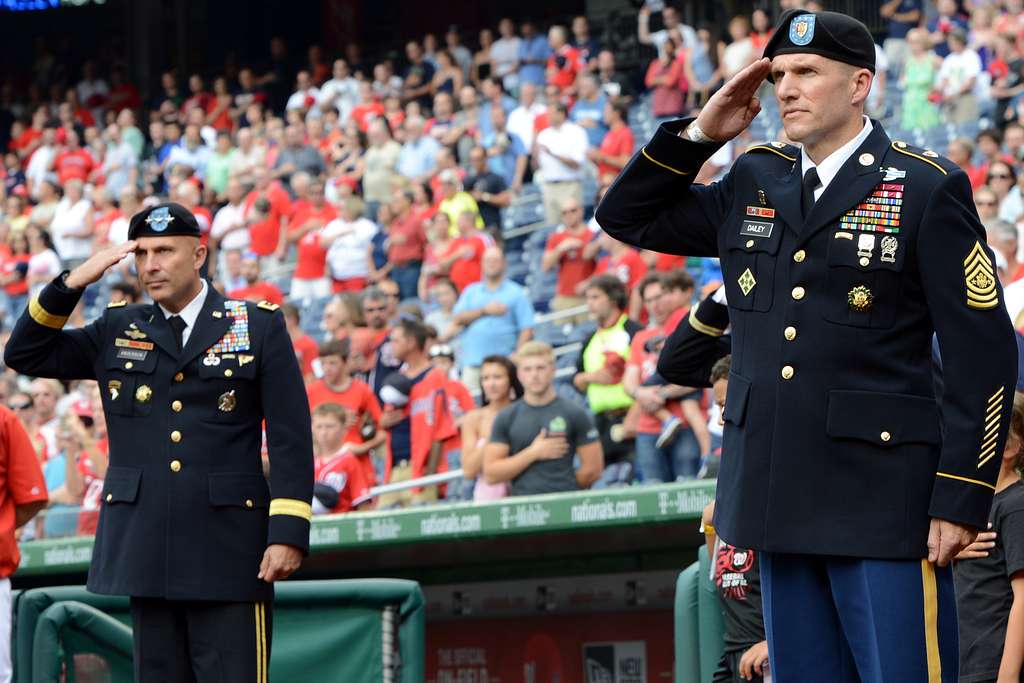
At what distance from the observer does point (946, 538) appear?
3.51 m

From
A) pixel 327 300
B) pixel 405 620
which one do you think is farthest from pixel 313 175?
pixel 405 620

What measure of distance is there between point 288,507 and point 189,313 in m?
0.74

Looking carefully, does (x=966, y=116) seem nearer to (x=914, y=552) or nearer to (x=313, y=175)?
(x=313, y=175)

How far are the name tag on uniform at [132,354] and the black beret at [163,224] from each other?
0.36 meters

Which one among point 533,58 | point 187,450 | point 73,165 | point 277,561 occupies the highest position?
point 533,58

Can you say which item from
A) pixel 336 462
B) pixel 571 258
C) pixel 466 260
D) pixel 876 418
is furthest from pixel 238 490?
pixel 466 260

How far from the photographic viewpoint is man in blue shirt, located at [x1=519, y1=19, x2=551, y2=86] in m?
19.5

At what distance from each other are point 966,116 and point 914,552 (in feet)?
36.8

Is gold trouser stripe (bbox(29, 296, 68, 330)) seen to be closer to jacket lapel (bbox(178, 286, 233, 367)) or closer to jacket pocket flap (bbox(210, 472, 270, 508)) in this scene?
jacket lapel (bbox(178, 286, 233, 367))

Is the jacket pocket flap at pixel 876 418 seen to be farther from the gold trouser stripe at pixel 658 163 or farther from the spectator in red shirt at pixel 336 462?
the spectator in red shirt at pixel 336 462

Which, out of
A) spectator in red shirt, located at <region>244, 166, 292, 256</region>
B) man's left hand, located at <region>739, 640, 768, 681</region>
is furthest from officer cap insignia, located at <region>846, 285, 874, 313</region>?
spectator in red shirt, located at <region>244, 166, 292, 256</region>

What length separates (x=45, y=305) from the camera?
5.49m

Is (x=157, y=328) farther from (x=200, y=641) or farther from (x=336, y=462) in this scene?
(x=336, y=462)

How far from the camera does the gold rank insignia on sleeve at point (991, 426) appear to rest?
3525 mm
